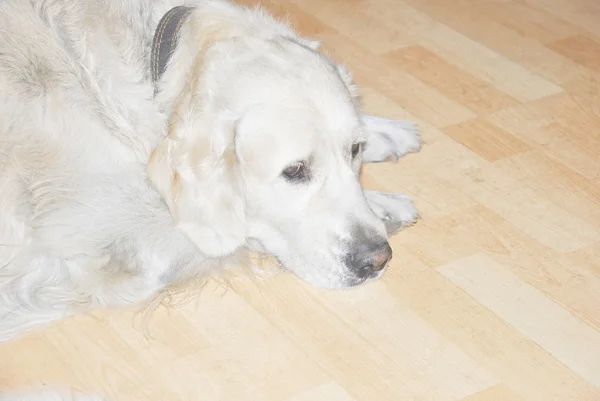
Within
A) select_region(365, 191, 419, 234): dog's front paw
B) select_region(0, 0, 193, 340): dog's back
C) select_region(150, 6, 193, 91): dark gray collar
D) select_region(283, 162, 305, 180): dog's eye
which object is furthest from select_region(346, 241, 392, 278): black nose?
select_region(150, 6, 193, 91): dark gray collar

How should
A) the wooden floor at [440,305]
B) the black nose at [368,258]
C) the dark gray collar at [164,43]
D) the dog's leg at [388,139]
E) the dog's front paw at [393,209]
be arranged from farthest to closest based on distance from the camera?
the dog's leg at [388,139] → the dog's front paw at [393,209] → the dark gray collar at [164,43] → the black nose at [368,258] → the wooden floor at [440,305]

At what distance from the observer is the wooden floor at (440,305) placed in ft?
9.78

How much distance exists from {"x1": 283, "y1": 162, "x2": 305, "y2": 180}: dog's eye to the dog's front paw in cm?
56

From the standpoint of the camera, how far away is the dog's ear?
10.1 ft

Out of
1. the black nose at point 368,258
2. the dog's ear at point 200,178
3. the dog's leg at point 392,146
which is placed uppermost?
the dog's ear at point 200,178

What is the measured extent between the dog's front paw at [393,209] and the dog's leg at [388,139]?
11.8 inches

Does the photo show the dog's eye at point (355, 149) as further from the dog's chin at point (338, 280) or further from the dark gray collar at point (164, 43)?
the dark gray collar at point (164, 43)

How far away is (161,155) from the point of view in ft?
10.2

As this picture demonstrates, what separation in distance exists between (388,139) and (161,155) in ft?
3.96

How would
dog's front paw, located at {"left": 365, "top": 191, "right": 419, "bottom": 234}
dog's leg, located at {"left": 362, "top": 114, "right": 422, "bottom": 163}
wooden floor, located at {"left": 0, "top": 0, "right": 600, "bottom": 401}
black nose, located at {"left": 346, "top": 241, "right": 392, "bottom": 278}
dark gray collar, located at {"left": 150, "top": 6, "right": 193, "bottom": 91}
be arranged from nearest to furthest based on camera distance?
wooden floor, located at {"left": 0, "top": 0, "right": 600, "bottom": 401} → black nose, located at {"left": 346, "top": 241, "right": 392, "bottom": 278} → dark gray collar, located at {"left": 150, "top": 6, "right": 193, "bottom": 91} → dog's front paw, located at {"left": 365, "top": 191, "right": 419, "bottom": 234} → dog's leg, located at {"left": 362, "top": 114, "right": 422, "bottom": 163}

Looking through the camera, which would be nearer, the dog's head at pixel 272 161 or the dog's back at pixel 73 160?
the dog's head at pixel 272 161

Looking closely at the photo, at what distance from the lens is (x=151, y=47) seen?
329 centimetres

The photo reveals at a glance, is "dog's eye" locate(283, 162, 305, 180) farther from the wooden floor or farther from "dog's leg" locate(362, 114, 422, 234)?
"dog's leg" locate(362, 114, 422, 234)

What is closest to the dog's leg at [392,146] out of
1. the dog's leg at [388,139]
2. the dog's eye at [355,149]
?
the dog's leg at [388,139]
